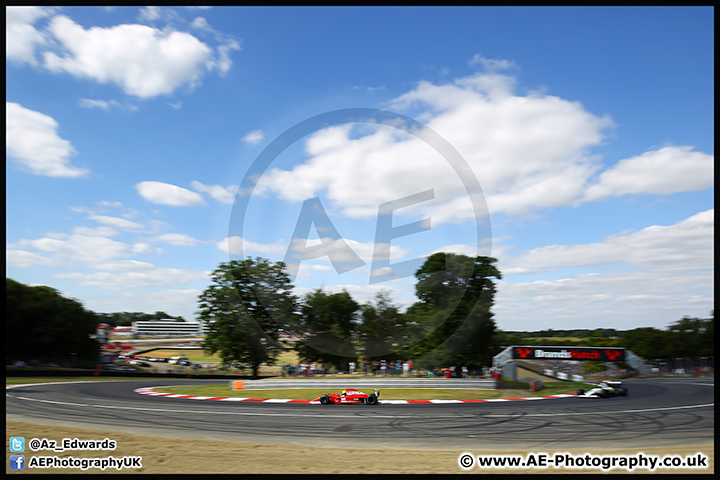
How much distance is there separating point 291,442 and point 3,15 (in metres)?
10.8

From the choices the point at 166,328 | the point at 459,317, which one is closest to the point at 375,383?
the point at 459,317

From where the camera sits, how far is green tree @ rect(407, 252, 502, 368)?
113 feet

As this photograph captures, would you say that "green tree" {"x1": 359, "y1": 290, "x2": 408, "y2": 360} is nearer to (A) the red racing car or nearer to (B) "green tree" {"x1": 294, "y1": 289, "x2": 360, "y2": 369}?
(B) "green tree" {"x1": 294, "y1": 289, "x2": 360, "y2": 369}

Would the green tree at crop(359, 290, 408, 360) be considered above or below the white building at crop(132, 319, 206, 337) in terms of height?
above

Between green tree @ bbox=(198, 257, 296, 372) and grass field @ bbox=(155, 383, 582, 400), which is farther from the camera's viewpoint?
green tree @ bbox=(198, 257, 296, 372)

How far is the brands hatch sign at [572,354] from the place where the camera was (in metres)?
39.2

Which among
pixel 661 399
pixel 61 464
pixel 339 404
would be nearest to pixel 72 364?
pixel 339 404

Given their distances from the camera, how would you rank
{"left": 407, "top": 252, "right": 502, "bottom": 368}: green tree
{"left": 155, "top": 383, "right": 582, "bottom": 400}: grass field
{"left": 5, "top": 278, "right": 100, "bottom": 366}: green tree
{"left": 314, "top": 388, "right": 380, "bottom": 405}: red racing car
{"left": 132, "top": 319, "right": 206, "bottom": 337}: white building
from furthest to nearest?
{"left": 132, "top": 319, "right": 206, "bottom": 337}: white building, {"left": 5, "top": 278, "right": 100, "bottom": 366}: green tree, {"left": 407, "top": 252, "right": 502, "bottom": 368}: green tree, {"left": 155, "top": 383, "right": 582, "bottom": 400}: grass field, {"left": 314, "top": 388, "right": 380, "bottom": 405}: red racing car

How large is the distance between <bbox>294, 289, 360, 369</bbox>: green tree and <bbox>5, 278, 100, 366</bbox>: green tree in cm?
2033

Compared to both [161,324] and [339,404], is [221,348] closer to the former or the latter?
[339,404]

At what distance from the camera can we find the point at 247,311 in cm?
3728

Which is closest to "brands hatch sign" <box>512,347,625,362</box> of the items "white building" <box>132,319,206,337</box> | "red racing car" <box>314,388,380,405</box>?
"red racing car" <box>314,388,380,405</box>

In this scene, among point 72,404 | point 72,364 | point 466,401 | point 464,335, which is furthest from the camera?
point 72,364

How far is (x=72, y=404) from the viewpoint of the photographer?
1647 centimetres
